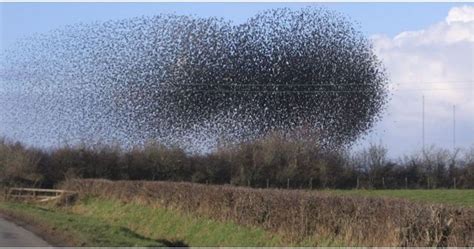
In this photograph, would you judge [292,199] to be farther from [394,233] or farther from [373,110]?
[373,110]

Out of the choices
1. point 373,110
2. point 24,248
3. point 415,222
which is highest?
point 373,110

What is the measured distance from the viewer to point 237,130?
68938mm

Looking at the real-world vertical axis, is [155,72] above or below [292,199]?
above

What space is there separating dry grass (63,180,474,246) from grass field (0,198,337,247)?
38 centimetres

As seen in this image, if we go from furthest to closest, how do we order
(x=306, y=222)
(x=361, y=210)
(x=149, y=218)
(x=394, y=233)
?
(x=149, y=218) < (x=306, y=222) < (x=361, y=210) < (x=394, y=233)

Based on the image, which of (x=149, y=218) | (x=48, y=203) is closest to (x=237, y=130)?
(x=48, y=203)

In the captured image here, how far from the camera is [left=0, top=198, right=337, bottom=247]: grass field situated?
18.5 m

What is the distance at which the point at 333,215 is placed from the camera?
1741 centimetres

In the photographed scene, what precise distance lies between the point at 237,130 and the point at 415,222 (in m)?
54.6

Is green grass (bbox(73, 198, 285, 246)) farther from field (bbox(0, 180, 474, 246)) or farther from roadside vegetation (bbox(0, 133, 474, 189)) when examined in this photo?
roadside vegetation (bbox(0, 133, 474, 189))

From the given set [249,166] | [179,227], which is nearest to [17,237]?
[179,227]

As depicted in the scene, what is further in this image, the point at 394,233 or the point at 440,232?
the point at 394,233

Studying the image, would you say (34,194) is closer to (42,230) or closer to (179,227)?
(179,227)

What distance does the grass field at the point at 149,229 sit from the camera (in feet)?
60.7
